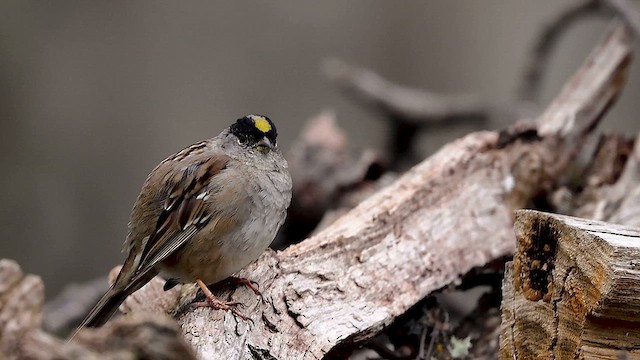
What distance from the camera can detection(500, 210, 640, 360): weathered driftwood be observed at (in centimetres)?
214

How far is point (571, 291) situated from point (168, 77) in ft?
19.0

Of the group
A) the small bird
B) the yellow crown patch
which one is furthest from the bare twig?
the small bird

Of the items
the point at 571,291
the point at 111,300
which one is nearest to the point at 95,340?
the point at 111,300

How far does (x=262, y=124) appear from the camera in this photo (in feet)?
10.2

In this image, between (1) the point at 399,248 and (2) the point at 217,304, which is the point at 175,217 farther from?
(1) the point at 399,248

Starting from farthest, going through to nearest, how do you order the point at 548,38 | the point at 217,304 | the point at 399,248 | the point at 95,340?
the point at 548,38, the point at 399,248, the point at 217,304, the point at 95,340

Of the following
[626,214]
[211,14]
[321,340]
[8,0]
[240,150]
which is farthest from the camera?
[211,14]

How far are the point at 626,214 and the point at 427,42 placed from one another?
16.8ft

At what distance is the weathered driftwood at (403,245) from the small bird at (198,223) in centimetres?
10

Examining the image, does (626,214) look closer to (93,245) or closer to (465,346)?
(465,346)

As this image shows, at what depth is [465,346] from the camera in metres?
A: 2.98

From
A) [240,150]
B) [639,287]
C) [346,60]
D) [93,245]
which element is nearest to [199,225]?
[240,150]

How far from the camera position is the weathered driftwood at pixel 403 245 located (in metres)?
2.54

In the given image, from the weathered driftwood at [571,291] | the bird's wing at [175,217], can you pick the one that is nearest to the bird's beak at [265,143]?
the bird's wing at [175,217]
